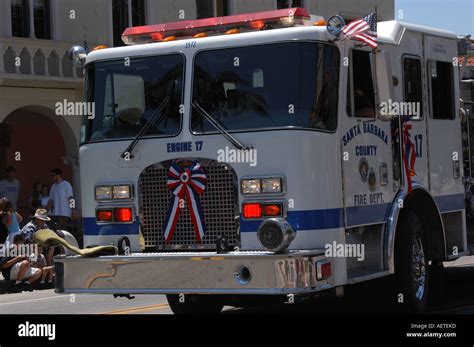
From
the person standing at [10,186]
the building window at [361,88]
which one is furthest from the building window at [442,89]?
the person standing at [10,186]

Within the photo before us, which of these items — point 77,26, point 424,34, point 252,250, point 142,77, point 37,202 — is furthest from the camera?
point 77,26

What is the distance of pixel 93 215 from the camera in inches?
412

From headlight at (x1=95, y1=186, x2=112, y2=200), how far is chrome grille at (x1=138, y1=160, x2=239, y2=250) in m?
0.34

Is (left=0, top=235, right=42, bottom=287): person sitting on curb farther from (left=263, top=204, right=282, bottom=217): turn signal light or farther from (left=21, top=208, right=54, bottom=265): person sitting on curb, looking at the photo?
(left=263, top=204, right=282, bottom=217): turn signal light

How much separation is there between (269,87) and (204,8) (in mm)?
18926

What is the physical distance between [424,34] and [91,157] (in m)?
4.01

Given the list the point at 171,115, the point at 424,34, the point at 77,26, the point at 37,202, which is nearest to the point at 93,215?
the point at 171,115

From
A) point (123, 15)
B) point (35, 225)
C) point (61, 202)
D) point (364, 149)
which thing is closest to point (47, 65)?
point (123, 15)

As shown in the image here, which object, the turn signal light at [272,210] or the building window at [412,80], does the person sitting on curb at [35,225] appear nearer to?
the building window at [412,80]

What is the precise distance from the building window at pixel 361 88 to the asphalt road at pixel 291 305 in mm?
2520

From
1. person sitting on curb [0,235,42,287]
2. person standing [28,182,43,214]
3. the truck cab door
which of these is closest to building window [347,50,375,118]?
the truck cab door

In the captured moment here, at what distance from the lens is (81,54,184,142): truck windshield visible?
33.4 ft

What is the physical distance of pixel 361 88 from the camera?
10.3 m

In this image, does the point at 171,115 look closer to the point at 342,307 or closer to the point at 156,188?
the point at 156,188
